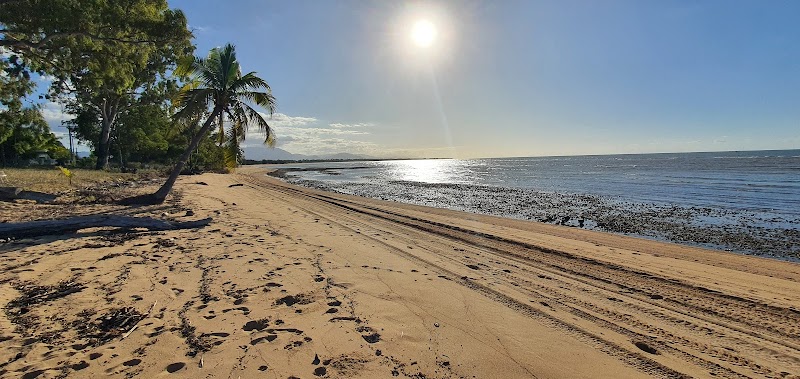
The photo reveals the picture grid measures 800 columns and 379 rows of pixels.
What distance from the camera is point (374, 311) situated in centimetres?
454

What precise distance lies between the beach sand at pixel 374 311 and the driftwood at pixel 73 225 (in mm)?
281

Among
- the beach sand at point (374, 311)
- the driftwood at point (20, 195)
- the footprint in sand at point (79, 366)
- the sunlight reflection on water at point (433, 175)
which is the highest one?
the driftwood at point (20, 195)

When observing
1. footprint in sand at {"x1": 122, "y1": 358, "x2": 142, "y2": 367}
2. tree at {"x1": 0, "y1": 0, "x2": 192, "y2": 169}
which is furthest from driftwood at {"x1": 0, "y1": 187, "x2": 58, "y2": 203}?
footprint in sand at {"x1": 122, "y1": 358, "x2": 142, "y2": 367}

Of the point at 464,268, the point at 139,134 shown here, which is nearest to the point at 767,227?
the point at 464,268

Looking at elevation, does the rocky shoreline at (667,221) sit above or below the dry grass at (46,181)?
below

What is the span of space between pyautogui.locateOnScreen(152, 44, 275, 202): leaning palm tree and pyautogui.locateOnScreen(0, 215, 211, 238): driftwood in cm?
649

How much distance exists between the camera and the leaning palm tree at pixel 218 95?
48.0ft

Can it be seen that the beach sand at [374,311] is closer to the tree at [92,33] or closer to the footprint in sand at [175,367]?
the footprint in sand at [175,367]

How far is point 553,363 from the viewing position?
3.54 m

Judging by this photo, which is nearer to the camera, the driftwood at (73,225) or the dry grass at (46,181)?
the driftwood at (73,225)

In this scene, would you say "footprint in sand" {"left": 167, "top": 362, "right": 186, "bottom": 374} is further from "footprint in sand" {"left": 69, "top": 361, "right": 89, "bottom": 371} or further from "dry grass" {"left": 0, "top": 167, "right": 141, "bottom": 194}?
"dry grass" {"left": 0, "top": 167, "right": 141, "bottom": 194}

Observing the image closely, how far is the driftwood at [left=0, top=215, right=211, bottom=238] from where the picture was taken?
7050 mm

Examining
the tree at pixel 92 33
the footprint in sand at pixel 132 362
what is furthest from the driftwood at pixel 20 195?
the footprint in sand at pixel 132 362

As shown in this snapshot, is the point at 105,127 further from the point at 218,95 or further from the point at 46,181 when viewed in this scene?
the point at 218,95
